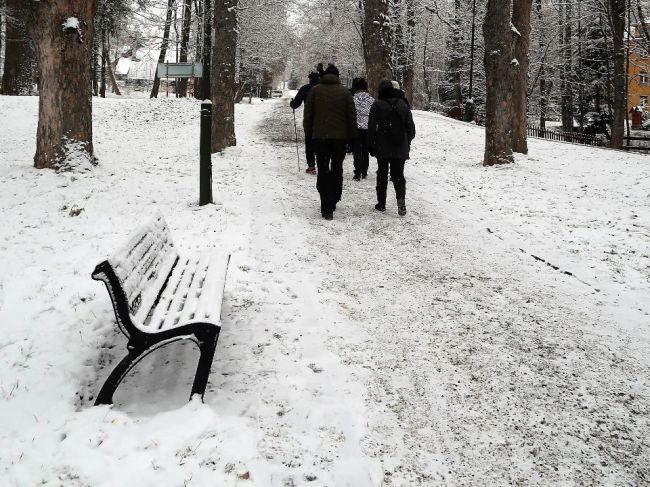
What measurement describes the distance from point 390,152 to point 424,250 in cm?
→ 194

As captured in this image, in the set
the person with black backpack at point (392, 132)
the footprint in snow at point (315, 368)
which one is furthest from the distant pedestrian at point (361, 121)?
the footprint in snow at point (315, 368)

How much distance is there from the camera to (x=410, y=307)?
455 centimetres

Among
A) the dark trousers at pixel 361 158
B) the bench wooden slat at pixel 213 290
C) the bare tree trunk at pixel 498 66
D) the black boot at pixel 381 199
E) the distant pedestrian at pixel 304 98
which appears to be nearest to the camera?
the bench wooden slat at pixel 213 290

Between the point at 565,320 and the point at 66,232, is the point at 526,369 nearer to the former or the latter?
the point at 565,320

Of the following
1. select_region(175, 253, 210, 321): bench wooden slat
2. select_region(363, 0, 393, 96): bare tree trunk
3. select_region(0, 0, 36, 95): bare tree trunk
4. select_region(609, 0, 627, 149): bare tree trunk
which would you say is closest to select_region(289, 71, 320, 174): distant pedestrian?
select_region(363, 0, 393, 96): bare tree trunk

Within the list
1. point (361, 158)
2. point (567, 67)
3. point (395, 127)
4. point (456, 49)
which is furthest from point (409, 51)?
point (395, 127)

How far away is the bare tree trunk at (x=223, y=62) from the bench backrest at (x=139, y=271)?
335 inches

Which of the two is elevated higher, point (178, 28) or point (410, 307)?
point (178, 28)

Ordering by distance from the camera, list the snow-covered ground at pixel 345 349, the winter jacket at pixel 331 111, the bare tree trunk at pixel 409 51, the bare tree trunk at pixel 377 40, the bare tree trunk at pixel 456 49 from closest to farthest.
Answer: the snow-covered ground at pixel 345 349
the winter jacket at pixel 331 111
the bare tree trunk at pixel 377 40
the bare tree trunk at pixel 409 51
the bare tree trunk at pixel 456 49

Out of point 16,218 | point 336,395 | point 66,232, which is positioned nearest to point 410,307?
point 336,395

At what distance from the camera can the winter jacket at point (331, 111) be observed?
7.27 m

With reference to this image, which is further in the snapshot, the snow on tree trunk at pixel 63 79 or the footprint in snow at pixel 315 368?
the snow on tree trunk at pixel 63 79

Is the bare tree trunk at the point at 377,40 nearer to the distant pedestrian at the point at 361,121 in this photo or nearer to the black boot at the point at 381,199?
the distant pedestrian at the point at 361,121

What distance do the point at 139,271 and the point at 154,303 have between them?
25 centimetres
